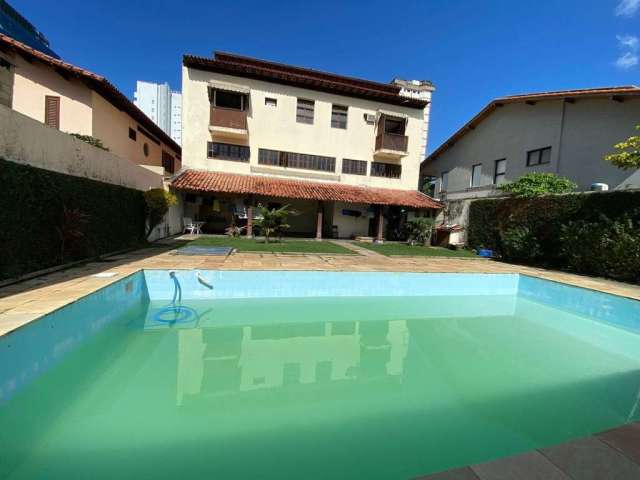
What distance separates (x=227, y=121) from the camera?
17375mm

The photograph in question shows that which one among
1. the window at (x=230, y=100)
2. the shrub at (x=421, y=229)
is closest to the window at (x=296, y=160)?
the window at (x=230, y=100)

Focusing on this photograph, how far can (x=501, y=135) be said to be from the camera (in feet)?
63.6

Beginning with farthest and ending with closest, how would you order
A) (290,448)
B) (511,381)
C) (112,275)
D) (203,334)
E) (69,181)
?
1. (69,181)
2. (112,275)
3. (203,334)
4. (511,381)
5. (290,448)

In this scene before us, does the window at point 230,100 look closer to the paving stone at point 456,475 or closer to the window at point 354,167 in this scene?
the window at point 354,167

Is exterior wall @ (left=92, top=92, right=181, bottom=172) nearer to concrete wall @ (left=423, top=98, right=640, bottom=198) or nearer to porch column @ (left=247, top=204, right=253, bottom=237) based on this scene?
porch column @ (left=247, top=204, right=253, bottom=237)

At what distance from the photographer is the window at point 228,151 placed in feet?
59.8

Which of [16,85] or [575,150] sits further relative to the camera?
[575,150]

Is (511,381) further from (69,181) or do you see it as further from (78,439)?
(69,181)

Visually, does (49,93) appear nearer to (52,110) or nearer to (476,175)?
(52,110)

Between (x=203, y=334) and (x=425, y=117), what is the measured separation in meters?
21.8

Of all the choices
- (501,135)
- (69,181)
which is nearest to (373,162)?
(501,135)

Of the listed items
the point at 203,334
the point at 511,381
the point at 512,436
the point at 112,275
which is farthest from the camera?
the point at 112,275

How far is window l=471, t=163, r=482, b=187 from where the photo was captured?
2097 cm

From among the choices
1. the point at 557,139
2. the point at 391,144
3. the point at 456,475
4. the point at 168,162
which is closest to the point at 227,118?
the point at 168,162
